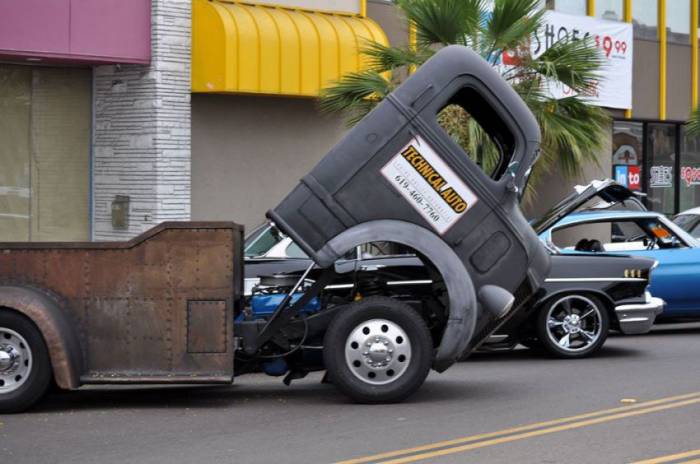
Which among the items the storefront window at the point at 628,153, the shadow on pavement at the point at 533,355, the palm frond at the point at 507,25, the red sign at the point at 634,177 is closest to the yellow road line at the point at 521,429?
the shadow on pavement at the point at 533,355

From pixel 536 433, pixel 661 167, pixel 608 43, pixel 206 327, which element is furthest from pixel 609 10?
pixel 536 433

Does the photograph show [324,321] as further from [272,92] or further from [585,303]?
[272,92]

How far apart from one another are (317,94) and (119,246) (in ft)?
32.1

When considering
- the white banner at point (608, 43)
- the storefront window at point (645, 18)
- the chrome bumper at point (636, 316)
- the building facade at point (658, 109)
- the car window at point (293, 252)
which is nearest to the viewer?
the car window at point (293, 252)

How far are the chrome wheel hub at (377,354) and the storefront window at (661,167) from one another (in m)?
18.8

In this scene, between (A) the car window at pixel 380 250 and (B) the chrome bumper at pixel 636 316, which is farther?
(B) the chrome bumper at pixel 636 316

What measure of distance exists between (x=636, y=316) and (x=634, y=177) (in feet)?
47.2

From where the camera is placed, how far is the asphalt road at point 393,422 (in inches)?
330

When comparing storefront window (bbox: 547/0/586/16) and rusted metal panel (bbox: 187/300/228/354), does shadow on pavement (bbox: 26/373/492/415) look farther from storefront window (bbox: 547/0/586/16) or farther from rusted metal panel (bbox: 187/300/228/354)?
storefront window (bbox: 547/0/586/16)

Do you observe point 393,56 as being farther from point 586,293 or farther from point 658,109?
point 658,109

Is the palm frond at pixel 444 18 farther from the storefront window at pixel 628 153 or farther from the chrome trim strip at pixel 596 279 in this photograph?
the storefront window at pixel 628 153

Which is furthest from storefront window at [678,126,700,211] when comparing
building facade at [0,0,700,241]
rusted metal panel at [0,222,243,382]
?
rusted metal panel at [0,222,243,382]

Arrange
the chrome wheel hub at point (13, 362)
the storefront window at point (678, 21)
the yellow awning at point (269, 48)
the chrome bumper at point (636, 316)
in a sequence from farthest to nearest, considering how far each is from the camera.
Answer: the storefront window at point (678, 21) < the yellow awning at point (269, 48) < the chrome bumper at point (636, 316) < the chrome wheel hub at point (13, 362)

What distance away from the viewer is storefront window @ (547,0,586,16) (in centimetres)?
2500
